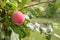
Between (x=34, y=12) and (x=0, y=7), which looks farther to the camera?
(x=34, y=12)

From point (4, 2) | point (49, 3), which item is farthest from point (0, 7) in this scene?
point (49, 3)

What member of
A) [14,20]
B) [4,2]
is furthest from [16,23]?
[4,2]

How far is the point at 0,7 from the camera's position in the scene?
86 centimetres

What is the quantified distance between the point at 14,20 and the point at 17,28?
0.08 metres

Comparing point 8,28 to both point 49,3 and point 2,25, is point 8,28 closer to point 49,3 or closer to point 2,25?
point 2,25

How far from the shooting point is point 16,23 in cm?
80

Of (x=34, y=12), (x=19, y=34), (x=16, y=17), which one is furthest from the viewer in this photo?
(x=34, y=12)

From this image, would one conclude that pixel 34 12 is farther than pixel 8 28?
Yes

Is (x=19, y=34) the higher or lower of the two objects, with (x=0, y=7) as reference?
lower

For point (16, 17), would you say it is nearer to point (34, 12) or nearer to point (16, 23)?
point (16, 23)

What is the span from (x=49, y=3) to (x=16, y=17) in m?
0.18

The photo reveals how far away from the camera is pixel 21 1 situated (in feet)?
2.97

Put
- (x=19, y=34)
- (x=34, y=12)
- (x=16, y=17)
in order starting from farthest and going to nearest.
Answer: (x=34, y=12)
(x=19, y=34)
(x=16, y=17)

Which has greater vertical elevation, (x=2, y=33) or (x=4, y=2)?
(x=4, y=2)
